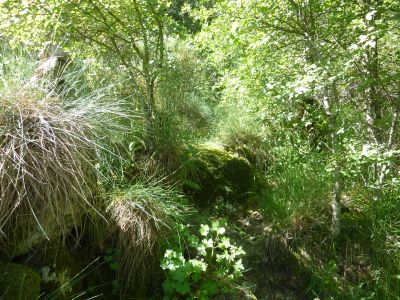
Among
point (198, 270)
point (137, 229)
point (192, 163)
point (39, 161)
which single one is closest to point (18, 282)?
point (39, 161)

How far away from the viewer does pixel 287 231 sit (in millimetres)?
3889

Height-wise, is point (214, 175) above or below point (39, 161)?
below

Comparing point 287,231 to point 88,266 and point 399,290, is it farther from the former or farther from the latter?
point 88,266

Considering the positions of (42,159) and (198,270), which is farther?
(198,270)

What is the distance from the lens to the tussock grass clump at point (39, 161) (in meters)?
2.32

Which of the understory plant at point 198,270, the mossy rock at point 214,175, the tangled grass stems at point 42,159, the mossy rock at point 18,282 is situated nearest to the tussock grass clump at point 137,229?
the understory plant at point 198,270

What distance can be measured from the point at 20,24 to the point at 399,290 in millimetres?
4234

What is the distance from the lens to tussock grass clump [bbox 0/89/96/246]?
2324 mm

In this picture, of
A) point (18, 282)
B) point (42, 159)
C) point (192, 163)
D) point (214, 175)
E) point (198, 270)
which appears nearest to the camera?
point (18, 282)

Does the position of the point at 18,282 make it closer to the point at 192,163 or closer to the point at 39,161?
the point at 39,161

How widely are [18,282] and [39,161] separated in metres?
0.75

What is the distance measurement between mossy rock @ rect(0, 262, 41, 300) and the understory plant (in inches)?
36.2

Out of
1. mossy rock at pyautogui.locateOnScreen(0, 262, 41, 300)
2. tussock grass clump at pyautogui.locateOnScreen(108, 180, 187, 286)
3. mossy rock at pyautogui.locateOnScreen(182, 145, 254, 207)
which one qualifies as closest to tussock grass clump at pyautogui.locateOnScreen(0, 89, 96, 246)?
mossy rock at pyautogui.locateOnScreen(0, 262, 41, 300)

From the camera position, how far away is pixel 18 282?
233 centimetres
